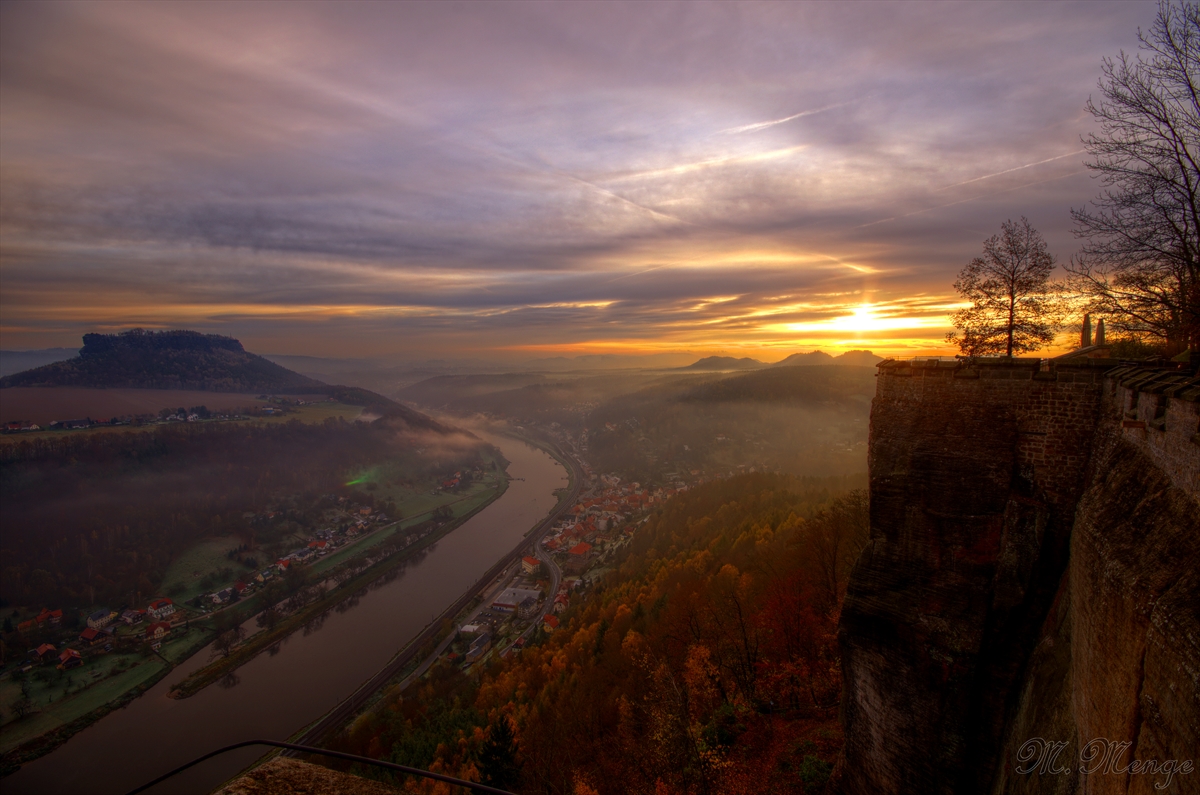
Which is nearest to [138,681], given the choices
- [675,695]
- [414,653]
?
[414,653]

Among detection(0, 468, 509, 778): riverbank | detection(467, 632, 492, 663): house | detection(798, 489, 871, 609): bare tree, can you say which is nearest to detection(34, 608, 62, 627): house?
detection(0, 468, 509, 778): riverbank

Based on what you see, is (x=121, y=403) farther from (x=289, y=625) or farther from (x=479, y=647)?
(x=479, y=647)

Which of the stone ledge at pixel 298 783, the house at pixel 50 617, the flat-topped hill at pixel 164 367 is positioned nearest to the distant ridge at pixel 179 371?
the flat-topped hill at pixel 164 367

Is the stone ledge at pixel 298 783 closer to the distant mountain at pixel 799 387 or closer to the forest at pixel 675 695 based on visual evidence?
the forest at pixel 675 695

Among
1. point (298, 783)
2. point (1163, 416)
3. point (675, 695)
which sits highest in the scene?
point (1163, 416)

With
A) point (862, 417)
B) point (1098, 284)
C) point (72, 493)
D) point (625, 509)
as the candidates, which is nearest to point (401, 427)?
point (72, 493)

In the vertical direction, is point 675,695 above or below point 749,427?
above

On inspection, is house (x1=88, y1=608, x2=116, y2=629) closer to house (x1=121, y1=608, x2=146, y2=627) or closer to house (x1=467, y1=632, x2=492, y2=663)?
house (x1=121, y1=608, x2=146, y2=627)
